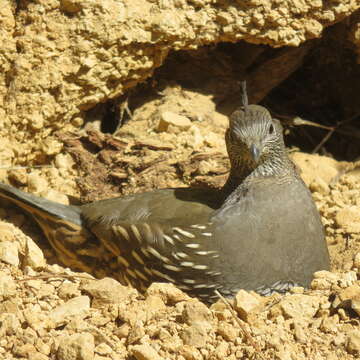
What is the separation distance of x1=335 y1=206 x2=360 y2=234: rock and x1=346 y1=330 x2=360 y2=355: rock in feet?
8.04

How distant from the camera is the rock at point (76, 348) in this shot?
3.88m

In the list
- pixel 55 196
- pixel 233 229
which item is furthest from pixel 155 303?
pixel 55 196

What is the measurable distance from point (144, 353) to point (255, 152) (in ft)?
6.61

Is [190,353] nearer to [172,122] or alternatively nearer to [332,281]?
[332,281]

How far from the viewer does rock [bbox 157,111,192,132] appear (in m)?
7.12

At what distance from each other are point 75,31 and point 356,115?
3.41 m

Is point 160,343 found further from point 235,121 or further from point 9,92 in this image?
point 9,92

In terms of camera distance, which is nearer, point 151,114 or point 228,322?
point 228,322

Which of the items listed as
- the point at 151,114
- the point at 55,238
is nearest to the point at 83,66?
the point at 151,114

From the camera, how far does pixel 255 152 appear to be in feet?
17.7

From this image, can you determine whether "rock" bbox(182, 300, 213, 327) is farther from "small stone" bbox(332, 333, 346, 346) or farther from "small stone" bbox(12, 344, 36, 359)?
"small stone" bbox(12, 344, 36, 359)

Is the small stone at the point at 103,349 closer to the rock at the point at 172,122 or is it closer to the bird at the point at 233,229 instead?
the bird at the point at 233,229

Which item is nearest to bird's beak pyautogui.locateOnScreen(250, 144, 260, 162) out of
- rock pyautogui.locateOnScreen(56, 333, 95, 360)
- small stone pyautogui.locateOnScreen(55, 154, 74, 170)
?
rock pyautogui.locateOnScreen(56, 333, 95, 360)

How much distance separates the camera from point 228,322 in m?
4.25
